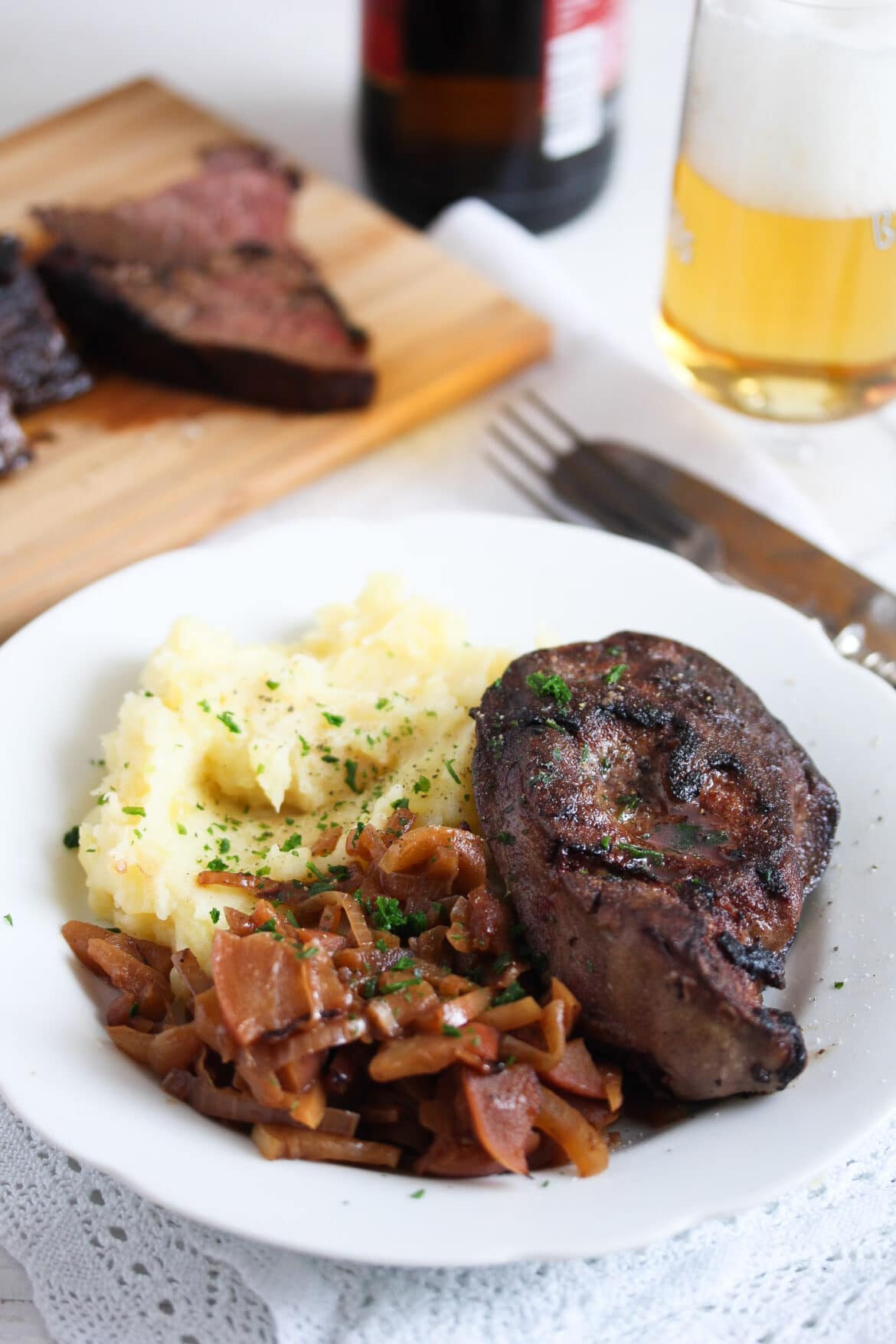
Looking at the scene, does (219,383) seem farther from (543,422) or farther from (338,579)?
(338,579)

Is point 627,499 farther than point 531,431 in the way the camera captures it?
No

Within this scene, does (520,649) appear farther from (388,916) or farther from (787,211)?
(787,211)

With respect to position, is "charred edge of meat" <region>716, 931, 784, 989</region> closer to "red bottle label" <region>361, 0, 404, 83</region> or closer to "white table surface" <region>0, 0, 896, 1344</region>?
"white table surface" <region>0, 0, 896, 1344</region>

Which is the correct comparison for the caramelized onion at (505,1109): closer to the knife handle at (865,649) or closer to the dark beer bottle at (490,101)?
the knife handle at (865,649)

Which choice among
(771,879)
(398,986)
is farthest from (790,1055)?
(398,986)

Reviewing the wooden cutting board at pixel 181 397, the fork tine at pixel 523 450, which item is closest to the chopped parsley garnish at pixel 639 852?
the fork tine at pixel 523 450

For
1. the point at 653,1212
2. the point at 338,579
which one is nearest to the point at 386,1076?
the point at 653,1212

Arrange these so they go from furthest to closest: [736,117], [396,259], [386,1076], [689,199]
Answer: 1. [396,259]
2. [689,199]
3. [736,117]
4. [386,1076]
